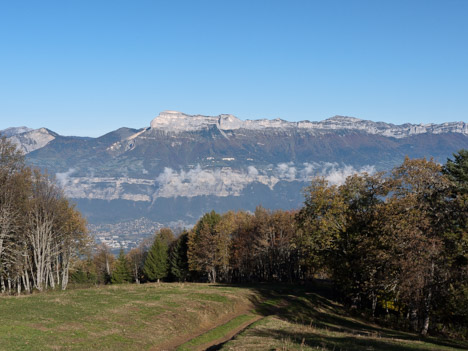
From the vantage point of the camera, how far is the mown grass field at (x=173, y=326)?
28312 mm

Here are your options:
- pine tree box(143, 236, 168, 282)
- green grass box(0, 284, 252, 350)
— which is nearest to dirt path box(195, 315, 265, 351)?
green grass box(0, 284, 252, 350)

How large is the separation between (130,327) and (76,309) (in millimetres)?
6428

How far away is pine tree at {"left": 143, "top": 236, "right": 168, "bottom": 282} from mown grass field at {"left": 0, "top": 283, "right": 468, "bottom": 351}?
6718 centimetres

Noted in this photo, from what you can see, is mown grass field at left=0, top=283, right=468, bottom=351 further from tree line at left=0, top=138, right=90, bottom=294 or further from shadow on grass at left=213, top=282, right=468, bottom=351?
tree line at left=0, top=138, right=90, bottom=294

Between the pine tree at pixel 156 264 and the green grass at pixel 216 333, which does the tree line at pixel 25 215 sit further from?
the pine tree at pixel 156 264

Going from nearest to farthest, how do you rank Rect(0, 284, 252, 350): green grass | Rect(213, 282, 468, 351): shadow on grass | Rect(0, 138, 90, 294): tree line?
Rect(0, 284, 252, 350): green grass, Rect(213, 282, 468, 351): shadow on grass, Rect(0, 138, 90, 294): tree line

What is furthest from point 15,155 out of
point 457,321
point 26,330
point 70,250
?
point 457,321

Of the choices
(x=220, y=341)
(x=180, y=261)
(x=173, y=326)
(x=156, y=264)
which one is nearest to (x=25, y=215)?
(x=173, y=326)

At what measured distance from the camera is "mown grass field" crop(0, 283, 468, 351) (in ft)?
92.9

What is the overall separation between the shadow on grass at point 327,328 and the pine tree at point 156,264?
2198 inches

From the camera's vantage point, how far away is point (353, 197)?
5678 cm

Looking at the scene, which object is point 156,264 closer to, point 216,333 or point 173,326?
point 216,333

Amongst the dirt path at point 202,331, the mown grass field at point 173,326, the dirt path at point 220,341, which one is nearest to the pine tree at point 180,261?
the mown grass field at point 173,326

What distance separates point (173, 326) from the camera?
121ft
